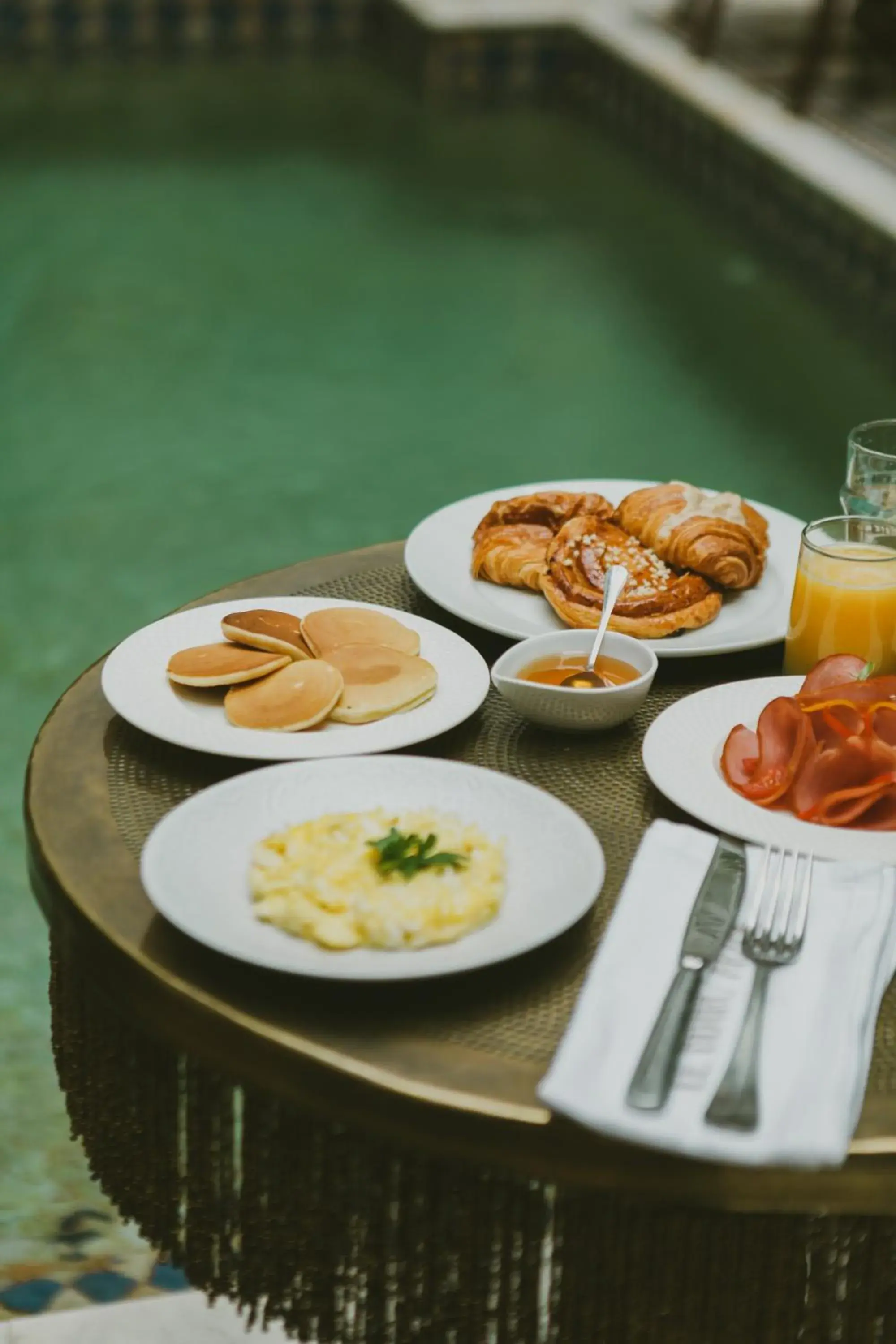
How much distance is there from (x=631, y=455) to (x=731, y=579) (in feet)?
8.52

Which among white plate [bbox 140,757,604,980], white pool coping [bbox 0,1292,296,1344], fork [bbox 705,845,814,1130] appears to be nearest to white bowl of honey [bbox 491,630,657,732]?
white plate [bbox 140,757,604,980]

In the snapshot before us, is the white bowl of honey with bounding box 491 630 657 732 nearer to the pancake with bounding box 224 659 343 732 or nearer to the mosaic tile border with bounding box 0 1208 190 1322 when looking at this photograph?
the pancake with bounding box 224 659 343 732

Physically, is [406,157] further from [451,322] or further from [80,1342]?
[80,1342]

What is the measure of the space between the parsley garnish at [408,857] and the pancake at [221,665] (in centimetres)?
27

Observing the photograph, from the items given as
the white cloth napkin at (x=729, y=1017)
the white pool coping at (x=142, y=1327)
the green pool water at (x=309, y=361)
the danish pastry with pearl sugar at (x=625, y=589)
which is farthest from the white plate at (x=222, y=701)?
the green pool water at (x=309, y=361)

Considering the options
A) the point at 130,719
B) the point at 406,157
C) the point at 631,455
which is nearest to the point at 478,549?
the point at 130,719

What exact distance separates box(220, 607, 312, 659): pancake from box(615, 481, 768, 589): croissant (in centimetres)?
36

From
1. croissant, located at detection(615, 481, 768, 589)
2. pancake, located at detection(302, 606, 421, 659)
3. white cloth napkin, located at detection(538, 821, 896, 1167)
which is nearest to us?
white cloth napkin, located at detection(538, 821, 896, 1167)

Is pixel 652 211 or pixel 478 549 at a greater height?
pixel 478 549

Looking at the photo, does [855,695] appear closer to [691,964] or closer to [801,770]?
[801,770]

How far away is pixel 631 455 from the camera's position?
406cm

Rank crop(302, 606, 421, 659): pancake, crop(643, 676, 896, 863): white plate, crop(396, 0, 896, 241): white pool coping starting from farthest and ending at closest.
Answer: crop(396, 0, 896, 241): white pool coping
crop(302, 606, 421, 659): pancake
crop(643, 676, 896, 863): white plate

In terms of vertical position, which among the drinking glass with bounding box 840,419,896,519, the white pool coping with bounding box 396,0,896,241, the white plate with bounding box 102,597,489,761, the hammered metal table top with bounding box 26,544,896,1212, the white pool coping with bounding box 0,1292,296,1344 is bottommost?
the white pool coping with bounding box 0,1292,296,1344

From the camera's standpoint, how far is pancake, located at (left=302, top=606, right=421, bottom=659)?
137cm
